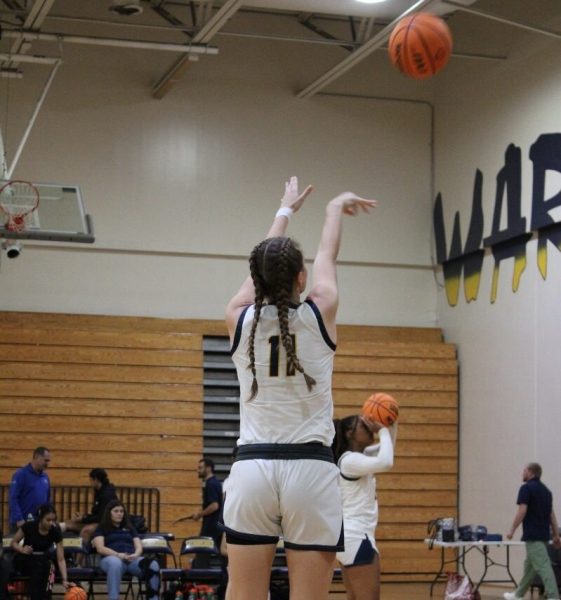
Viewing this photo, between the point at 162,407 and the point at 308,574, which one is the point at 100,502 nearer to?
the point at 162,407

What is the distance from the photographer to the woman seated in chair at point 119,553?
39.7 ft

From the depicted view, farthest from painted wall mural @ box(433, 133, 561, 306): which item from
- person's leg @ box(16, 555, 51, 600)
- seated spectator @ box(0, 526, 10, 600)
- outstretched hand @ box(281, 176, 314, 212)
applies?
outstretched hand @ box(281, 176, 314, 212)

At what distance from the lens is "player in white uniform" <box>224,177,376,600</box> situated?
3.19 meters

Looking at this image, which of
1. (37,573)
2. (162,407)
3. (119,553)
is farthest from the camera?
(162,407)

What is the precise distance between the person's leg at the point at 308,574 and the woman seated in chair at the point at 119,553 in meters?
9.26

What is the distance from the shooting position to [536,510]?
42.1 ft

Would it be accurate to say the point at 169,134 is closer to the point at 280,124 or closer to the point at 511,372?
the point at 280,124

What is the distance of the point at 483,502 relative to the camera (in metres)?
16.2

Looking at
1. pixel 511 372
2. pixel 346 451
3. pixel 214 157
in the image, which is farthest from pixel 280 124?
pixel 346 451

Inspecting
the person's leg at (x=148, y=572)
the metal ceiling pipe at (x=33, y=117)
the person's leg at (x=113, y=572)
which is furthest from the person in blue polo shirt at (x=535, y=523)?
the metal ceiling pipe at (x=33, y=117)

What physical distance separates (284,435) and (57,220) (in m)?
10.1

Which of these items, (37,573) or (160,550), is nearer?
(37,573)

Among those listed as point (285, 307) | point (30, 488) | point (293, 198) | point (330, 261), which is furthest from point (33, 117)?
point (285, 307)

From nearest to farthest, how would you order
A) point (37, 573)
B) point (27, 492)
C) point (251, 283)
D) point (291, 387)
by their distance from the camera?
point (291, 387)
point (251, 283)
point (37, 573)
point (27, 492)
